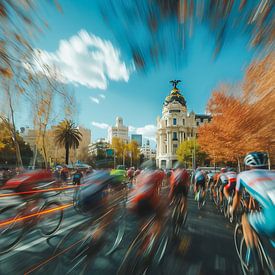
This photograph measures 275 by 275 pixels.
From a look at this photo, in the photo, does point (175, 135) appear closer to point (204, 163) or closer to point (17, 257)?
point (204, 163)

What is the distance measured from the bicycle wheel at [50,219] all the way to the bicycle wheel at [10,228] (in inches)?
20.7

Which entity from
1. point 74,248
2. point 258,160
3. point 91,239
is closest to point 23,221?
point 74,248

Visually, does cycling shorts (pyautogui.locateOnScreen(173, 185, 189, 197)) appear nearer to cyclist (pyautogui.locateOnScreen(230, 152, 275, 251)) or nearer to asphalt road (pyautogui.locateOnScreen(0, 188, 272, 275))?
asphalt road (pyautogui.locateOnScreen(0, 188, 272, 275))

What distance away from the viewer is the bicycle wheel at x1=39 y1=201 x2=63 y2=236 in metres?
5.53

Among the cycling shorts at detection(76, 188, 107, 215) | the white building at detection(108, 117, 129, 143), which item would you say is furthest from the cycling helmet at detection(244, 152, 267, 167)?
the white building at detection(108, 117, 129, 143)

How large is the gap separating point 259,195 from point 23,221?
479 cm

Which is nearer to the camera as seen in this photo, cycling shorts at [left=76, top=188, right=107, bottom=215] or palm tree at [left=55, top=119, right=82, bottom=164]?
cycling shorts at [left=76, top=188, right=107, bottom=215]

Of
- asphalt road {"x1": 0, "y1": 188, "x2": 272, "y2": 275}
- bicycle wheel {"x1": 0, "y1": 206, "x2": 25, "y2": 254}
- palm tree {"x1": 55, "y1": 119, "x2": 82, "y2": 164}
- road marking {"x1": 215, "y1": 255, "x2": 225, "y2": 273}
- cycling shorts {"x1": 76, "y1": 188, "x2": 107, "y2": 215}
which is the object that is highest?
palm tree {"x1": 55, "y1": 119, "x2": 82, "y2": 164}

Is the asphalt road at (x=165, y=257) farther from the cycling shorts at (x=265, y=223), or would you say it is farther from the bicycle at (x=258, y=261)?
the cycling shorts at (x=265, y=223)

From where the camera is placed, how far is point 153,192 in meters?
4.29

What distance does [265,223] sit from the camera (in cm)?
273

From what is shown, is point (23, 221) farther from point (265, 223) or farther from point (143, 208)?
point (265, 223)

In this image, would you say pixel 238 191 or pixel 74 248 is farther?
pixel 74 248

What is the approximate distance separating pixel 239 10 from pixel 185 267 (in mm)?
3854
